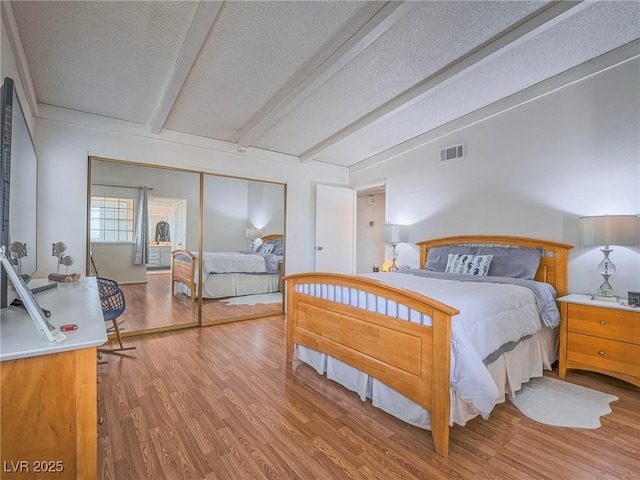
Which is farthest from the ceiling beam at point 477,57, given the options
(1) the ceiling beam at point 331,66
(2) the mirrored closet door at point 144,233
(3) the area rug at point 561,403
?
(3) the area rug at point 561,403

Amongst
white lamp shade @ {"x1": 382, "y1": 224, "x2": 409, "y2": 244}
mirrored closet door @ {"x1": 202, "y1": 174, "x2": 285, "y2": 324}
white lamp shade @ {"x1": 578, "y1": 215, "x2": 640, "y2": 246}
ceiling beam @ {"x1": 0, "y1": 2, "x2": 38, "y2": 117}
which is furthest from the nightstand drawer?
ceiling beam @ {"x1": 0, "y1": 2, "x2": 38, "y2": 117}

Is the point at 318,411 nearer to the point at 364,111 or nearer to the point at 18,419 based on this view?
the point at 18,419

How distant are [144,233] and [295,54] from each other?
270cm

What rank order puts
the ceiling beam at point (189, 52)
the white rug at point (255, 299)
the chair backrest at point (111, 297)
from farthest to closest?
the white rug at point (255, 299) → the chair backrest at point (111, 297) → the ceiling beam at point (189, 52)

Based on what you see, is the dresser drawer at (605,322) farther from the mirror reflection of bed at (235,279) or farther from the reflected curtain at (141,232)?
the reflected curtain at (141,232)

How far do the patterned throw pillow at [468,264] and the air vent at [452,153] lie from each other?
1295 mm

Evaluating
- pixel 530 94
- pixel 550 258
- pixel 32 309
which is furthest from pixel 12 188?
pixel 530 94

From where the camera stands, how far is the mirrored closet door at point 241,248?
4.15 metres

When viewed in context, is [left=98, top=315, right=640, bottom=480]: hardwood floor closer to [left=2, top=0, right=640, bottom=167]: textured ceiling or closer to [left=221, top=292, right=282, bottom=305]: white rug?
[left=221, top=292, right=282, bottom=305]: white rug

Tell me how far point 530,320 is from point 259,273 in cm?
343

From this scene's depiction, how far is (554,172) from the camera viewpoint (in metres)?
3.09

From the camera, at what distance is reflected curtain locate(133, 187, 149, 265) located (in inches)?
145

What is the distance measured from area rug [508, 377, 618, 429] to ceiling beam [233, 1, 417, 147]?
277 centimetres

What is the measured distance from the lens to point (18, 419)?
3.12 ft
